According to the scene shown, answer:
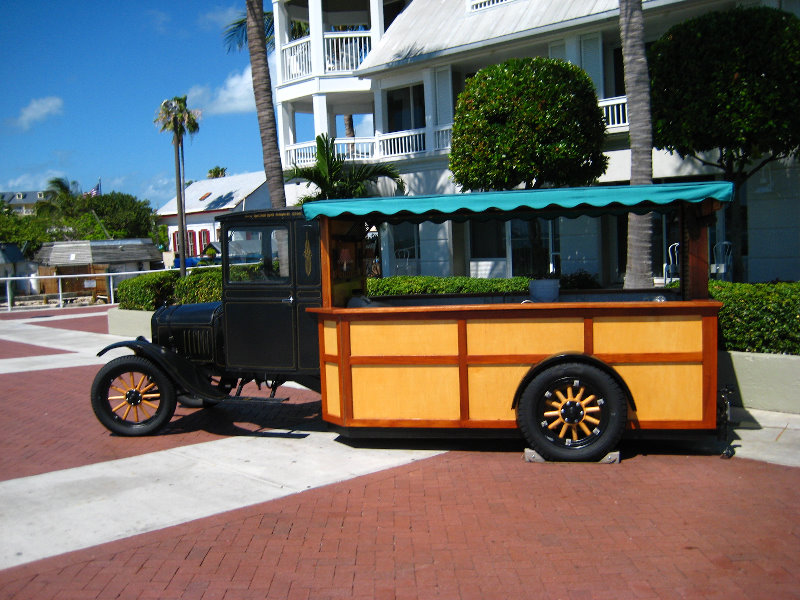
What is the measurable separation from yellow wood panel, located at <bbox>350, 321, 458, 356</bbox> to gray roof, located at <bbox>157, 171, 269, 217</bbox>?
41.1 meters

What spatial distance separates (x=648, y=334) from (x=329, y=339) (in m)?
2.80

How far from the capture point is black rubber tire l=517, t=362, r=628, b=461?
5949 millimetres

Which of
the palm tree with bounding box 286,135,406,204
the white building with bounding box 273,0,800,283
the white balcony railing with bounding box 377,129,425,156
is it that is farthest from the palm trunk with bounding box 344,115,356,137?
the palm tree with bounding box 286,135,406,204

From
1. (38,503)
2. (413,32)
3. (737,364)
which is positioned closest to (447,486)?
(38,503)

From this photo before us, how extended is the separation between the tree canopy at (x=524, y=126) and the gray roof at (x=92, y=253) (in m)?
26.4

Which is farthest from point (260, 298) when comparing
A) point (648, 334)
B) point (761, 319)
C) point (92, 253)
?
point (92, 253)

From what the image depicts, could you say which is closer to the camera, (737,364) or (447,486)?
(447,486)

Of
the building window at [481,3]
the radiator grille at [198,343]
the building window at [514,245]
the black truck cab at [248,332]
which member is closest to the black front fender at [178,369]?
the black truck cab at [248,332]

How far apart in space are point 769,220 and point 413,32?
1124 centimetres

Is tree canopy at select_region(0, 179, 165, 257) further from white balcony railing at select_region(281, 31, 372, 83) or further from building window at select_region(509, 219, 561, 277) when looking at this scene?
building window at select_region(509, 219, 561, 277)

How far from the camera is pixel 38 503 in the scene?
5.50 meters

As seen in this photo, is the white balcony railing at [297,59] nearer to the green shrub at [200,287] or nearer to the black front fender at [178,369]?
the green shrub at [200,287]

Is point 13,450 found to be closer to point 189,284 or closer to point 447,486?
point 447,486

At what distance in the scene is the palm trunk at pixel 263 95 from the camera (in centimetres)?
1316
